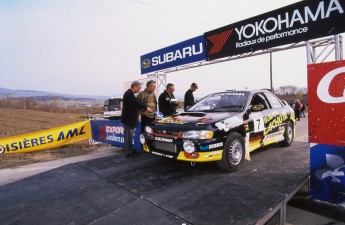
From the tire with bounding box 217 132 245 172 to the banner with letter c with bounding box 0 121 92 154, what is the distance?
22.8 ft

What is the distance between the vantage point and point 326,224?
3.14m

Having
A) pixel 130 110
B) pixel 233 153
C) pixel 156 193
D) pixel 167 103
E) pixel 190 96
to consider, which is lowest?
pixel 156 193

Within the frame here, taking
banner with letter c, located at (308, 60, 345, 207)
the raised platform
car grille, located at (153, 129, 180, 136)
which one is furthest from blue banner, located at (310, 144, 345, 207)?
car grille, located at (153, 129, 180, 136)

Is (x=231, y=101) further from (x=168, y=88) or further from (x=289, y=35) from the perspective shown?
(x=289, y=35)

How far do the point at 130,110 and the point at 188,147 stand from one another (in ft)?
6.79

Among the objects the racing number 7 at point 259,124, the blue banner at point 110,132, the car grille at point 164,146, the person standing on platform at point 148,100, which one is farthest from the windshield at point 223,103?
the blue banner at point 110,132

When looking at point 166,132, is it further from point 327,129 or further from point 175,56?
point 175,56

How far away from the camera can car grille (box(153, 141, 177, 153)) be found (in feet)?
13.1

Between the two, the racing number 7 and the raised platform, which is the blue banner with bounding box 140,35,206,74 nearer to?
the racing number 7

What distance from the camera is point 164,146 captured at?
→ 13.6 feet

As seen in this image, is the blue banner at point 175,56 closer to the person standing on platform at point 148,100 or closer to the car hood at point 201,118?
the person standing on platform at point 148,100

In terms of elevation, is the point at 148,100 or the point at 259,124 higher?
the point at 148,100

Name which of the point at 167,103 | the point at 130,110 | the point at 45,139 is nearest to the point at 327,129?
the point at 130,110

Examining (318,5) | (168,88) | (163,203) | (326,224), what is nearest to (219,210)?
(163,203)
